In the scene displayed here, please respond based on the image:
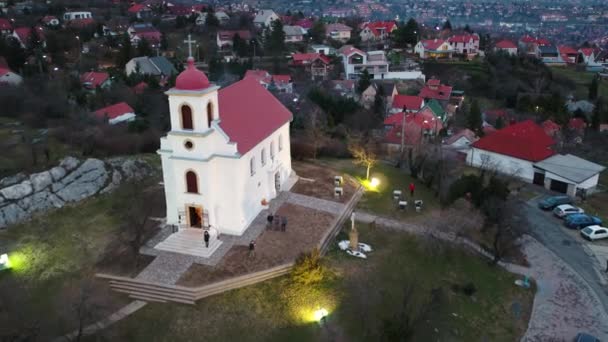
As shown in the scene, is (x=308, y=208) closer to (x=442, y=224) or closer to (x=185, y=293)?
(x=442, y=224)

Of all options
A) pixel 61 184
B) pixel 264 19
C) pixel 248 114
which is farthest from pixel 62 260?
pixel 264 19

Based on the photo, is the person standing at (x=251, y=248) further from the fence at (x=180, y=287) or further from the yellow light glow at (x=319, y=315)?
the yellow light glow at (x=319, y=315)

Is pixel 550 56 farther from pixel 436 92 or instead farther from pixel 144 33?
pixel 144 33

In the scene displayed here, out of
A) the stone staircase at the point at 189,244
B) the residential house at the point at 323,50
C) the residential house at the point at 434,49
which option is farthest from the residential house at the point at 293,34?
the stone staircase at the point at 189,244

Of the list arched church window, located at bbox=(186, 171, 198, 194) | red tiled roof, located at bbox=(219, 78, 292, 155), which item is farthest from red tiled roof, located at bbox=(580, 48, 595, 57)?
arched church window, located at bbox=(186, 171, 198, 194)

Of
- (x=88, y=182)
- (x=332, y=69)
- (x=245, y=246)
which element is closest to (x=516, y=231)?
(x=245, y=246)

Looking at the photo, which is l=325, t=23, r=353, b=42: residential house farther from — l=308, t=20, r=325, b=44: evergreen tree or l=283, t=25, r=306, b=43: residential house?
l=283, t=25, r=306, b=43: residential house
